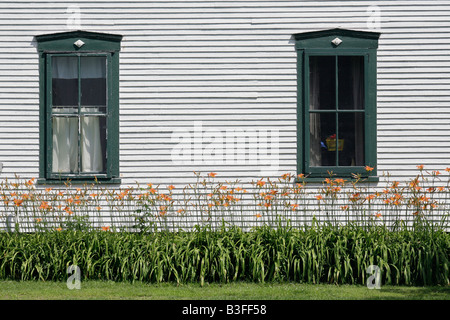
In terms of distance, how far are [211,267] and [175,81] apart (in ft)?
9.98

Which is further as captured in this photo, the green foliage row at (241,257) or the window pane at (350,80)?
the window pane at (350,80)

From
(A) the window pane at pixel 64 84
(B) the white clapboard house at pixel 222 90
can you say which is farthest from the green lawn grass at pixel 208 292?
(A) the window pane at pixel 64 84

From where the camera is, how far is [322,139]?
33.7 feet

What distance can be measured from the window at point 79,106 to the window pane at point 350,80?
11.2 ft

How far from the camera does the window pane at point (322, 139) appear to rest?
10.3 m

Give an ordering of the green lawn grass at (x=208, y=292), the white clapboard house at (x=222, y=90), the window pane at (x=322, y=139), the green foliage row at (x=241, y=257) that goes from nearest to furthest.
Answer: the green lawn grass at (x=208, y=292) → the green foliage row at (x=241, y=257) → the white clapboard house at (x=222, y=90) → the window pane at (x=322, y=139)

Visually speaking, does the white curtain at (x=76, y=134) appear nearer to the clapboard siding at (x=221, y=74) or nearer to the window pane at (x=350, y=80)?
the clapboard siding at (x=221, y=74)

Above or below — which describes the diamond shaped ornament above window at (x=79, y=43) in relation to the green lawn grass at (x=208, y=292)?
above

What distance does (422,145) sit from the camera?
1015 centimetres

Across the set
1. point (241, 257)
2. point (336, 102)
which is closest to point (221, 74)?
point (336, 102)

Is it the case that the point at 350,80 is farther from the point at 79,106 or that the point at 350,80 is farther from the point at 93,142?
the point at 79,106

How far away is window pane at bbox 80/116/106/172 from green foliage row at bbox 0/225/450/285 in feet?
4.80

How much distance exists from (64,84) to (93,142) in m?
0.99

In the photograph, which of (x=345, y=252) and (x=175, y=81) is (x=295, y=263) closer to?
(x=345, y=252)
